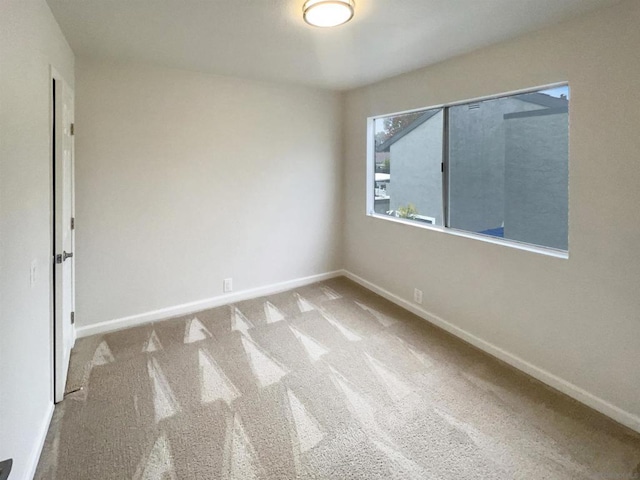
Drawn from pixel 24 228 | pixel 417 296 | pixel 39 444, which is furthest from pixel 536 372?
pixel 24 228

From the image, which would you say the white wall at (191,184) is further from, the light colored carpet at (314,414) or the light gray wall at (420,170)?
the light gray wall at (420,170)

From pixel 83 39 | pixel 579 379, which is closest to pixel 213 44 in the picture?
pixel 83 39

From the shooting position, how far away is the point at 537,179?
Result: 2629 mm

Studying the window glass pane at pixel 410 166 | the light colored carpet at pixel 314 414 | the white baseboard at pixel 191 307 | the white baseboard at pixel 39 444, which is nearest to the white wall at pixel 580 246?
the light colored carpet at pixel 314 414

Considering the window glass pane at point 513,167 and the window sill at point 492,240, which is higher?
the window glass pane at point 513,167

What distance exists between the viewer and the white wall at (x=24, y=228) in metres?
1.41

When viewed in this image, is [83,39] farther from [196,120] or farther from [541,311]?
[541,311]

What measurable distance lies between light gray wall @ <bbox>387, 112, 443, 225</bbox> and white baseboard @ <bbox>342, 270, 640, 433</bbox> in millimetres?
966

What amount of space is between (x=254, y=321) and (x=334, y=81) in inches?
109

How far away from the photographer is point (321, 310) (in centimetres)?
377

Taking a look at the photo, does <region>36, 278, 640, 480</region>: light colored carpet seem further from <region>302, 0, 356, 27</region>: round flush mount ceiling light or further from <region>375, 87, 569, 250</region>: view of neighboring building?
<region>302, 0, 356, 27</region>: round flush mount ceiling light

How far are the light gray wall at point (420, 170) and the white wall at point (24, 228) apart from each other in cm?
308

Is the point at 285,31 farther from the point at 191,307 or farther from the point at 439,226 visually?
the point at 191,307

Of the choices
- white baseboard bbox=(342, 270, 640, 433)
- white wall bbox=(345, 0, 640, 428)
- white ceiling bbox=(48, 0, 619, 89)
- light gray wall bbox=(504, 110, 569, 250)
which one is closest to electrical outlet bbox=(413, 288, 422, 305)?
white baseboard bbox=(342, 270, 640, 433)
